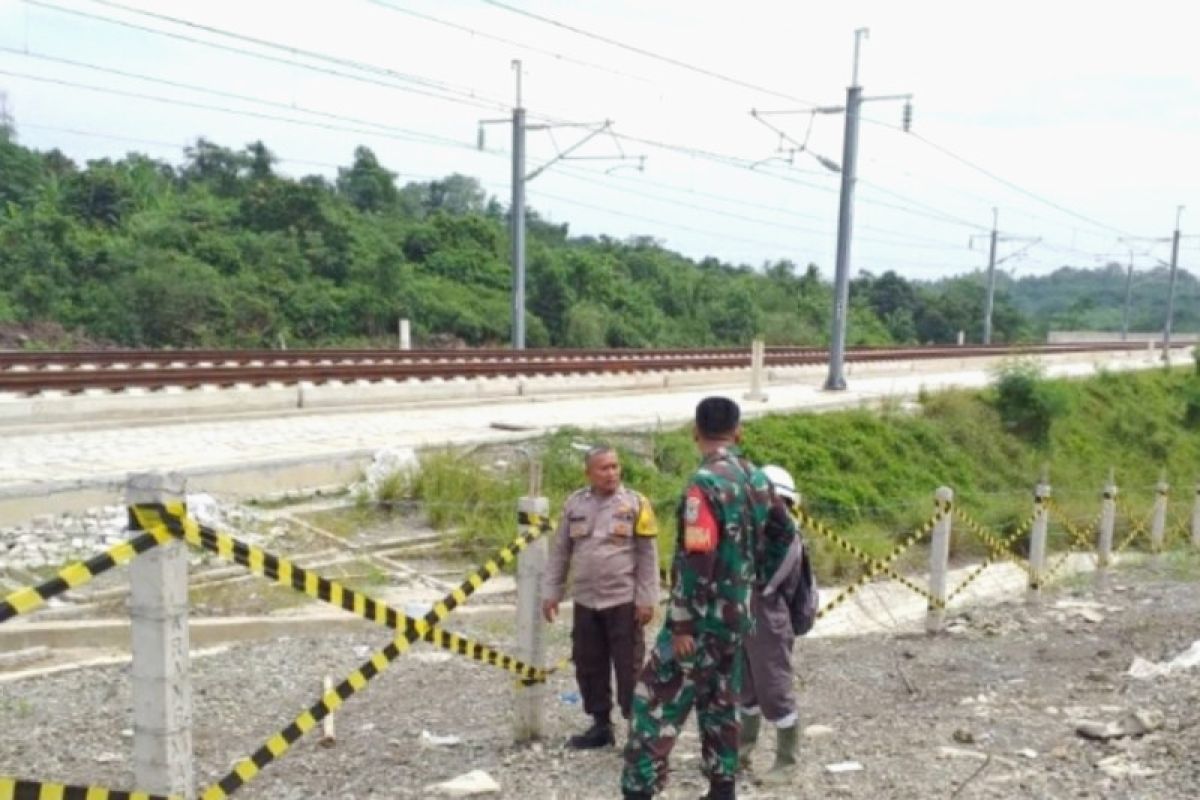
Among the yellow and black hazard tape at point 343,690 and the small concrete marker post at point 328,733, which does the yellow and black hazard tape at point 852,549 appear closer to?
the yellow and black hazard tape at point 343,690

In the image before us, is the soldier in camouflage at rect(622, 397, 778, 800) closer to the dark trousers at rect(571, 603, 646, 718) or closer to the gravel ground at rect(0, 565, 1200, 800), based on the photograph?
the gravel ground at rect(0, 565, 1200, 800)

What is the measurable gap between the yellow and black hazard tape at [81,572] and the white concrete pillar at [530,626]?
244cm

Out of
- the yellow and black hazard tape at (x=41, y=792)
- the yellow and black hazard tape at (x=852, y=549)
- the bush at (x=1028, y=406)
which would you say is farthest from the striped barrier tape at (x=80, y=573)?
the bush at (x=1028, y=406)

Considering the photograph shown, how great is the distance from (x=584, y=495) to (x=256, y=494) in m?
6.00

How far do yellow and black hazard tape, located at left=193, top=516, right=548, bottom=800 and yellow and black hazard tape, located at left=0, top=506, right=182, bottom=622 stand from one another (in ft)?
2.85

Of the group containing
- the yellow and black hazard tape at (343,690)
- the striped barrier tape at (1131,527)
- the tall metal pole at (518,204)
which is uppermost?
the tall metal pole at (518,204)

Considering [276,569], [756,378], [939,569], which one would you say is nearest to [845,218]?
[756,378]

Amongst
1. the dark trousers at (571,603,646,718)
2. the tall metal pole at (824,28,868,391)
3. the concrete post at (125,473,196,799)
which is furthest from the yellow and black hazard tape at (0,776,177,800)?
the tall metal pole at (824,28,868,391)

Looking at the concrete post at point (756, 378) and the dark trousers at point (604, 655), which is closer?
the dark trousers at point (604, 655)

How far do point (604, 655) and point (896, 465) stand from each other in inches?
586

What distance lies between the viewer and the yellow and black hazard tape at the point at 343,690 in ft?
12.3

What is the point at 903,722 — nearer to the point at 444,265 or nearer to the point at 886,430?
the point at 886,430

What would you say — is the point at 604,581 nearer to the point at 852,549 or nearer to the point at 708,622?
the point at 708,622

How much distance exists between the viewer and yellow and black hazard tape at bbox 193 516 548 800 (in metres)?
3.74
